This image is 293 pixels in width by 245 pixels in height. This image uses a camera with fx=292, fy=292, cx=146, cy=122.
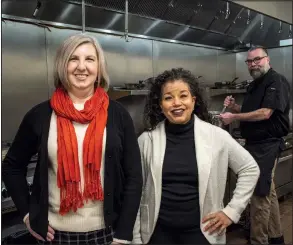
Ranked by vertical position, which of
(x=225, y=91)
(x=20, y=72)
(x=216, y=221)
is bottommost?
(x=216, y=221)

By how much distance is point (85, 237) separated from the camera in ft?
2.59

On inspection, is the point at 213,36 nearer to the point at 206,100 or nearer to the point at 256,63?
the point at 256,63

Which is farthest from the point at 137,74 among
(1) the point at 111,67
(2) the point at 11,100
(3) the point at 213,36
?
(2) the point at 11,100

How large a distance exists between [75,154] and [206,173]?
15.2 inches

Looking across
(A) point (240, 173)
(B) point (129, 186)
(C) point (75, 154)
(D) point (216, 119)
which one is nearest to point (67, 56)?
(C) point (75, 154)

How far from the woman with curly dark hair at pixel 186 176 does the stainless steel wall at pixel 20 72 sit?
1.11 meters

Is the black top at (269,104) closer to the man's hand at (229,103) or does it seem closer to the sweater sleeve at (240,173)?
the man's hand at (229,103)

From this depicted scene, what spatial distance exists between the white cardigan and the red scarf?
18cm

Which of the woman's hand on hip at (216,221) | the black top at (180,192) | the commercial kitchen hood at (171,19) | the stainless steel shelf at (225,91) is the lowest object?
the woman's hand on hip at (216,221)

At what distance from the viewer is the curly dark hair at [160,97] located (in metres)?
0.96

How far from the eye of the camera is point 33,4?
64.9 inches

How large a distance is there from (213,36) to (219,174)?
1943mm

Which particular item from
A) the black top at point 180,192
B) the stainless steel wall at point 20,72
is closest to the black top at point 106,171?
the black top at point 180,192

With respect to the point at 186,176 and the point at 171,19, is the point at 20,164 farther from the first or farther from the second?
the point at 171,19
